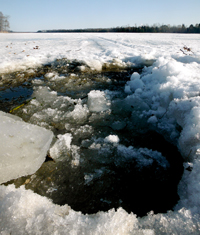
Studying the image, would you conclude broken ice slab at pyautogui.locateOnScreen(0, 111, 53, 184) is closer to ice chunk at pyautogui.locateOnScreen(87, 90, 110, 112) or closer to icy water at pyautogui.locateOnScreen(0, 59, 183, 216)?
icy water at pyautogui.locateOnScreen(0, 59, 183, 216)

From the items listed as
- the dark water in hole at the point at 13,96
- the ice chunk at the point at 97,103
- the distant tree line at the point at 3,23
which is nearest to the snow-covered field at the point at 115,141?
the ice chunk at the point at 97,103

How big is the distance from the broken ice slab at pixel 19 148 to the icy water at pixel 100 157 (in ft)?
0.53

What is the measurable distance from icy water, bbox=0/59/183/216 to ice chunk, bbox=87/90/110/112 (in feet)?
0.06

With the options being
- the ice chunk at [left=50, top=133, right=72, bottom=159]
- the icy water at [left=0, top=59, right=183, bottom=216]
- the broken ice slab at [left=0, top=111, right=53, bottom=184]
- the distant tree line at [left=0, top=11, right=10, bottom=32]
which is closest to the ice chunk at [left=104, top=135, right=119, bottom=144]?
the icy water at [left=0, top=59, right=183, bottom=216]

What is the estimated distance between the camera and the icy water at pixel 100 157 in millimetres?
1199

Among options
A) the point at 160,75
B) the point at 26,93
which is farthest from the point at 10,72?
the point at 160,75

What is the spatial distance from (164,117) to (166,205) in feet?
4.20

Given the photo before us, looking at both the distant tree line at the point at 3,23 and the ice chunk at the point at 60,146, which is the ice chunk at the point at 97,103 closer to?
the ice chunk at the point at 60,146

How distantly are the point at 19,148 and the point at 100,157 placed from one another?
2.64ft

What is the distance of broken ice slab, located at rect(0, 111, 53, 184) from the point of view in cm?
120

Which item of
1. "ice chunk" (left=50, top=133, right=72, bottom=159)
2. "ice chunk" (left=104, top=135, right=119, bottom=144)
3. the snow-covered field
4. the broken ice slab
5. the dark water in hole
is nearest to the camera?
the snow-covered field

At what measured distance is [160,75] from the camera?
288 centimetres

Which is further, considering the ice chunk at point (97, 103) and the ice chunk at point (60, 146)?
the ice chunk at point (97, 103)

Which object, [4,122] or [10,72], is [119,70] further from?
[4,122]
